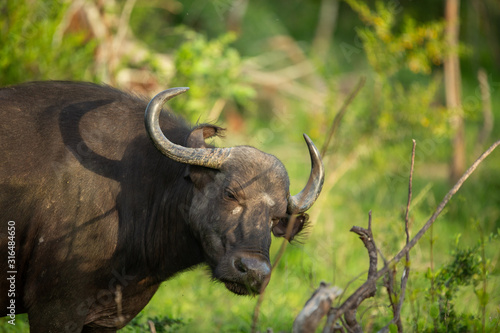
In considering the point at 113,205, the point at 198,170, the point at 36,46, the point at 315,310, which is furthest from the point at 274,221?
the point at 36,46

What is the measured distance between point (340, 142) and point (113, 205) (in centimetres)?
538

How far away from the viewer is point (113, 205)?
398 centimetres

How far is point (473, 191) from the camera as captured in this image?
1026 cm

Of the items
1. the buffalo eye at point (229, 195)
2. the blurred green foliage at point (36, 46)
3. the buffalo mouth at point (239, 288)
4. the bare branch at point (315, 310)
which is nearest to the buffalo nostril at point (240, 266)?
the buffalo mouth at point (239, 288)

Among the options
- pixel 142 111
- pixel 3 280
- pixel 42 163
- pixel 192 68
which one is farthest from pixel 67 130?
pixel 192 68

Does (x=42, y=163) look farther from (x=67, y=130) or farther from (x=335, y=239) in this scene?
(x=335, y=239)

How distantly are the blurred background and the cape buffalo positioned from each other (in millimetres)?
590

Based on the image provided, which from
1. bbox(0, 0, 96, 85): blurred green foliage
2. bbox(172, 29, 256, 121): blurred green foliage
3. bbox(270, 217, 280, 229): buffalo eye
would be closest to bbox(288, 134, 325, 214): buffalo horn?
bbox(270, 217, 280, 229): buffalo eye

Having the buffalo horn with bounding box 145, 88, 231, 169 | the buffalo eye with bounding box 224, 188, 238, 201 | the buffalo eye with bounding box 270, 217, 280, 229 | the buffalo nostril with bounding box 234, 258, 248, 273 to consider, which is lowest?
the buffalo nostril with bounding box 234, 258, 248, 273

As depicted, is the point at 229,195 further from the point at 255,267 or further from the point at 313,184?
the point at 313,184

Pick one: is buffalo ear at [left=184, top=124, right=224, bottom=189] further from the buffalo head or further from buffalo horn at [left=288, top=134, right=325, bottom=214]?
buffalo horn at [left=288, top=134, right=325, bottom=214]

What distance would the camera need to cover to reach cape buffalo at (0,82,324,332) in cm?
379

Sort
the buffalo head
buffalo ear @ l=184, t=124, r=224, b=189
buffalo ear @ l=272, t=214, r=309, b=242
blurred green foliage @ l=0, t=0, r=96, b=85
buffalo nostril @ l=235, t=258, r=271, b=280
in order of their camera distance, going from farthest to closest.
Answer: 1. blurred green foliage @ l=0, t=0, r=96, b=85
2. buffalo ear @ l=272, t=214, r=309, b=242
3. buffalo ear @ l=184, t=124, r=224, b=189
4. the buffalo head
5. buffalo nostril @ l=235, t=258, r=271, b=280

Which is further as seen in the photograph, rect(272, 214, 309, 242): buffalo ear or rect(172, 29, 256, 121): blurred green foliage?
rect(172, 29, 256, 121): blurred green foliage
